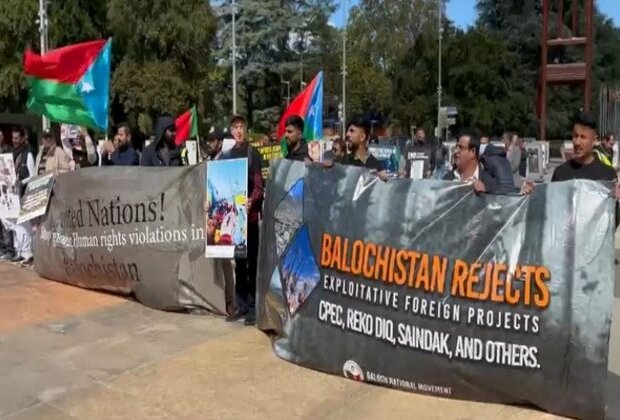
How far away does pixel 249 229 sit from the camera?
260 inches

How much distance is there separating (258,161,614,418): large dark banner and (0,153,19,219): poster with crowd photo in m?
5.23

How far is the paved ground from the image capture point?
15.6 ft

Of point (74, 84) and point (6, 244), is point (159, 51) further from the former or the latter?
point (74, 84)

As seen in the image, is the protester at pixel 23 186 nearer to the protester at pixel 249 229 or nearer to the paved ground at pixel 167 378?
the paved ground at pixel 167 378

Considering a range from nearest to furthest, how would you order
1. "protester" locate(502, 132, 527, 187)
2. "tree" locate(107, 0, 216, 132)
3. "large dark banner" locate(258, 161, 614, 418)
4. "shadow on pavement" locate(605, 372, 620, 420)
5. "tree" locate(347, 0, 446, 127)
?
"large dark banner" locate(258, 161, 614, 418) → "shadow on pavement" locate(605, 372, 620, 420) → "protester" locate(502, 132, 527, 187) → "tree" locate(107, 0, 216, 132) → "tree" locate(347, 0, 446, 127)

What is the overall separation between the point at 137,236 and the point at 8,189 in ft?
10.5

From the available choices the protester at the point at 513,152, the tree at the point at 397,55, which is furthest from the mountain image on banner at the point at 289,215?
the tree at the point at 397,55

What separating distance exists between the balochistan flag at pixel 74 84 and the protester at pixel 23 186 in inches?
25.8

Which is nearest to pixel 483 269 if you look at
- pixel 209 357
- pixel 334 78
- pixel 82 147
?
pixel 209 357

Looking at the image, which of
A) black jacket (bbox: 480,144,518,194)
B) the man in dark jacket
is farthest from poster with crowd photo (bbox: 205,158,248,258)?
black jacket (bbox: 480,144,518,194)

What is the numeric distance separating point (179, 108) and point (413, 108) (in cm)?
2544

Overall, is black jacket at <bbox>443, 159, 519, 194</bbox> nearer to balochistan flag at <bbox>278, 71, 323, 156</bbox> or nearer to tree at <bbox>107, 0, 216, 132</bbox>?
balochistan flag at <bbox>278, 71, 323, 156</bbox>

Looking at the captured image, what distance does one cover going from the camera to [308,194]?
5.70 meters

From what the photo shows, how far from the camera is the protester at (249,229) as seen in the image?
6602 mm
